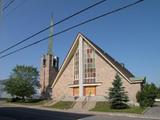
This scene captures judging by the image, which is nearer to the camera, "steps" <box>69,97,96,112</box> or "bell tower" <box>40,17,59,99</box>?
"steps" <box>69,97,96,112</box>

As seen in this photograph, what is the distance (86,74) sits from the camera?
47281 millimetres

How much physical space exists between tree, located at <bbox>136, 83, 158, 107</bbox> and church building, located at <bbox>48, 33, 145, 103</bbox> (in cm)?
375

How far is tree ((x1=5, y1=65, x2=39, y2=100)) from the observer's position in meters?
50.6

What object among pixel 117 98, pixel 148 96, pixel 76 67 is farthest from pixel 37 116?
pixel 76 67

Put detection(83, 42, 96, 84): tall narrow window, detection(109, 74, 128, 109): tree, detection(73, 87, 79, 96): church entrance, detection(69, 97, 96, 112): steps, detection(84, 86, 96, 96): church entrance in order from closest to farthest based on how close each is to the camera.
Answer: detection(109, 74, 128, 109): tree → detection(69, 97, 96, 112): steps → detection(84, 86, 96, 96): church entrance → detection(83, 42, 96, 84): tall narrow window → detection(73, 87, 79, 96): church entrance

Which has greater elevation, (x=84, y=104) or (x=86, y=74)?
(x=86, y=74)

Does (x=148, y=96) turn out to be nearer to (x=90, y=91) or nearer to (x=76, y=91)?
(x=90, y=91)

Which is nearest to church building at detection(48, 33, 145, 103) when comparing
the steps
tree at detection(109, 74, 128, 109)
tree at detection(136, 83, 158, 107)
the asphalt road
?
the steps

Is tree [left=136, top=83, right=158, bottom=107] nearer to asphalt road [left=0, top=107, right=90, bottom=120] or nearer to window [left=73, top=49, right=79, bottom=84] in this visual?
asphalt road [left=0, top=107, right=90, bottom=120]

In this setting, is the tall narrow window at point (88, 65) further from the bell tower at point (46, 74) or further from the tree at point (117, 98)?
the bell tower at point (46, 74)

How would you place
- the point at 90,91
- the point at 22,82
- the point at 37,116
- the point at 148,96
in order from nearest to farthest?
the point at 37,116 → the point at 148,96 → the point at 90,91 → the point at 22,82

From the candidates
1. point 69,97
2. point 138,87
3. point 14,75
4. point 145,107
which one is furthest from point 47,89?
point 145,107

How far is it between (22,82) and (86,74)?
1172 centimetres

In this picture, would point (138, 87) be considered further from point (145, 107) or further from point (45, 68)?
point (45, 68)
